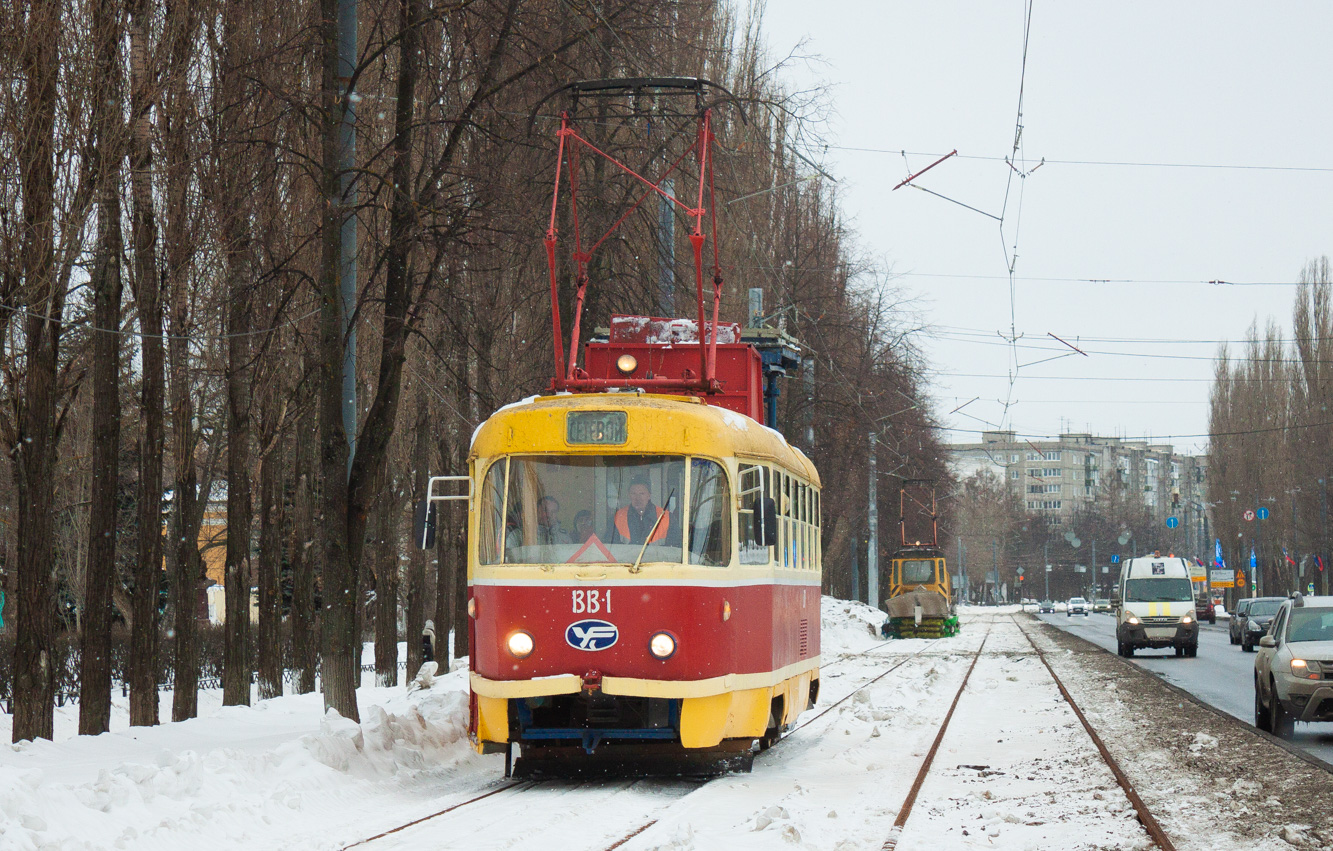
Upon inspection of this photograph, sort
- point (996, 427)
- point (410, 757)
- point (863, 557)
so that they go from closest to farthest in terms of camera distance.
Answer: point (410, 757)
point (996, 427)
point (863, 557)

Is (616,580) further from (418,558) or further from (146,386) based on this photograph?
(418,558)

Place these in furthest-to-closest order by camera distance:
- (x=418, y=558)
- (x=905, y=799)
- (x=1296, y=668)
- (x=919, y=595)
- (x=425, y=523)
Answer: (x=919, y=595) < (x=418, y=558) < (x=1296, y=668) < (x=425, y=523) < (x=905, y=799)

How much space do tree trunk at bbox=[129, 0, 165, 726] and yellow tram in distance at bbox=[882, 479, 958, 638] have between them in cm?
3196

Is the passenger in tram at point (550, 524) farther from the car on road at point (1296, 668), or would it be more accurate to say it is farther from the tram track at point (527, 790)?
the car on road at point (1296, 668)

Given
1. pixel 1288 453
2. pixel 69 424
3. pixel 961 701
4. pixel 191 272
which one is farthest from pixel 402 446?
pixel 1288 453

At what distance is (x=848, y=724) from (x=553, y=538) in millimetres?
6700

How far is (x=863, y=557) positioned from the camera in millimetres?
67312

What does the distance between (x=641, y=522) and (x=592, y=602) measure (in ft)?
2.34

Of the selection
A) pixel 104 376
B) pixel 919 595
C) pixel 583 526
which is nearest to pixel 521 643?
pixel 583 526

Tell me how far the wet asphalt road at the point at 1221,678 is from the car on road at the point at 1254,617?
44cm

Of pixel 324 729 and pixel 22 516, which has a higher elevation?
pixel 22 516

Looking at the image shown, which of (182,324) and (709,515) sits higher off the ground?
(182,324)

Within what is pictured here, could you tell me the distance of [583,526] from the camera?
11617mm

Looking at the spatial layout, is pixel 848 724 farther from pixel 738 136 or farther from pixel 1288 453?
pixel 1288 453
